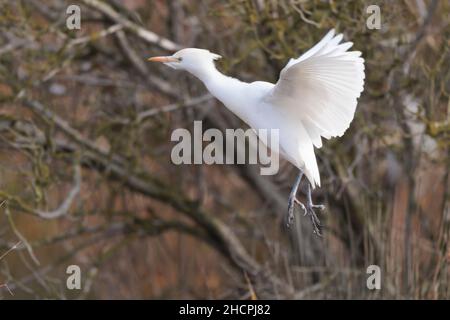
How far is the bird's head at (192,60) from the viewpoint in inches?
125

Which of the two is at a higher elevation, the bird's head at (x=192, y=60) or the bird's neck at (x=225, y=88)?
the bird's head at (x=192, y=60)

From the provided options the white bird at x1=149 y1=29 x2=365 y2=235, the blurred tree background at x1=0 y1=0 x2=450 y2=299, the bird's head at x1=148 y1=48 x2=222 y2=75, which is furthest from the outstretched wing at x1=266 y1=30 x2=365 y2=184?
the blurred tree background at x1=0 y1=0 x2=450 y2=299

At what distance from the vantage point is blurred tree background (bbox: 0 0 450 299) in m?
4.50

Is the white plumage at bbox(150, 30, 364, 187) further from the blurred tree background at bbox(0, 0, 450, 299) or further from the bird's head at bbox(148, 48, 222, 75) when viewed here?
the blurred tree background at bbox(0, 0, 450, 299)

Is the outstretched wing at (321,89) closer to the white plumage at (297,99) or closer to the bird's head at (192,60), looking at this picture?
the white plumage at (297,99)

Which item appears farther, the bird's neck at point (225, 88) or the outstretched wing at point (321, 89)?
the bird's neck at point (225, 88)

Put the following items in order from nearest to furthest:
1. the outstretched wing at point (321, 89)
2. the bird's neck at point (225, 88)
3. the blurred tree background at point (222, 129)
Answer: the outstretched wing at point (321, 89) → the bird's neck at point (225, 88) → the blurred tree background at point (222, 129)

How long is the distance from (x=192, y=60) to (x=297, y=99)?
418 mm

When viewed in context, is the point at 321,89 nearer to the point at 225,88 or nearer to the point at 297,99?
the point at 297,99

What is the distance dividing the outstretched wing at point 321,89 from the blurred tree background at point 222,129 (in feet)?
3.47

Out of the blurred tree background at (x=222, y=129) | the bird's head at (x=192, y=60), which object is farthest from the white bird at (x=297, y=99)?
the blurred tree background at (x=222, y=129)

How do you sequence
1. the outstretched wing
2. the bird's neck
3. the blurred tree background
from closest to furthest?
the outstretched wing
the bird's neck
the blurred tree background

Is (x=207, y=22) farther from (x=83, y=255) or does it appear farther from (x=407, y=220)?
(x=83, y=255)
